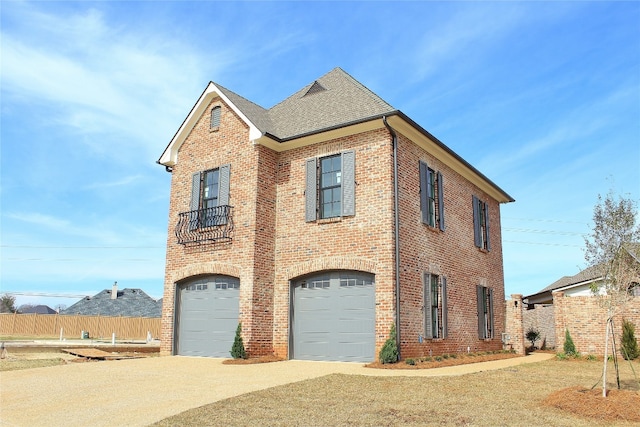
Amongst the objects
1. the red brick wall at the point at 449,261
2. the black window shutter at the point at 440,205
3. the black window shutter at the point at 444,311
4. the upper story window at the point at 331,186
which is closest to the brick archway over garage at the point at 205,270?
the upper story window at the point at 331,186

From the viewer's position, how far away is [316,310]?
15.5 metres

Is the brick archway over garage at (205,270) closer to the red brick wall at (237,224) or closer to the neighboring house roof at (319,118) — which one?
the red brick wall at (237,224)

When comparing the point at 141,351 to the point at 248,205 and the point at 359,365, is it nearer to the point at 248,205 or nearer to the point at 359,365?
the point at 248,205

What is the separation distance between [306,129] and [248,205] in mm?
2914

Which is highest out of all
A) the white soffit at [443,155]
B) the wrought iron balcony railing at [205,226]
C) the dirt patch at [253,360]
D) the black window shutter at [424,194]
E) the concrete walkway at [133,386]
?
the white soffit at [443,155]

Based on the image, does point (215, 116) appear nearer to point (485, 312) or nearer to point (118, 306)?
point (485, 312)

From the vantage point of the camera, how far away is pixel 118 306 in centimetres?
5562

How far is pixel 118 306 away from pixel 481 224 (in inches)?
1755

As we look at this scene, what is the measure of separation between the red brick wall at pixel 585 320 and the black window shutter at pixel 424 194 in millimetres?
7518

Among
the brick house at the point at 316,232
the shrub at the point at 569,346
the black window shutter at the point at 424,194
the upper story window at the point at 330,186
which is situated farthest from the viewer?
the shrub at the point at 569,346

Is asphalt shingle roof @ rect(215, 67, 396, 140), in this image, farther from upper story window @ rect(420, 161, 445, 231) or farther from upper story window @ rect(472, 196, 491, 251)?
upper story window @ rect(472, 196, 491, 251)

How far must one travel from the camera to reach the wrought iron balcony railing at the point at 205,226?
54.9 feet

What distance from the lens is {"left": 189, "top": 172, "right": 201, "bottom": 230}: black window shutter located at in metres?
17.7

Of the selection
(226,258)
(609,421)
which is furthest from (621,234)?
(226,258)
